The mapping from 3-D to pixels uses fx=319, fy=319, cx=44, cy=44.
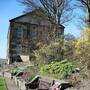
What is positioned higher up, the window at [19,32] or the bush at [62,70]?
the window at [19,32]

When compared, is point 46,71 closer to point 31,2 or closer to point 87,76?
point 87,76

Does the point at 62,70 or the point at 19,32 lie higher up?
the point at 19,32

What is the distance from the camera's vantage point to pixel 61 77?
15.5 m

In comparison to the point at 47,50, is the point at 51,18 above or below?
above

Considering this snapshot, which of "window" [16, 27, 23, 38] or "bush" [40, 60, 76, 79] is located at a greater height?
"window" [16, 27, 23, 38]

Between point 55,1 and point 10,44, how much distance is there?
22.2 meters

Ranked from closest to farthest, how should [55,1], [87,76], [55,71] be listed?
1. [87,76]
2. [55,71]
3. [55,1]

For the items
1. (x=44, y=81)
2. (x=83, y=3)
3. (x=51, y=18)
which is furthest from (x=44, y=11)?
(x=44, y=81)

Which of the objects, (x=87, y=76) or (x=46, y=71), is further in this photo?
(x=46, y=71)

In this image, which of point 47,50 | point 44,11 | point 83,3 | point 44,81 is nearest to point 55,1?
point 44,11

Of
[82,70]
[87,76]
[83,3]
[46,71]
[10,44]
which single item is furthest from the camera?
[10,44]

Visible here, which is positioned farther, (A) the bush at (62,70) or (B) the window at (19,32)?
(B) the window at (19,32)

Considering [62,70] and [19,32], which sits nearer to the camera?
[62,70]

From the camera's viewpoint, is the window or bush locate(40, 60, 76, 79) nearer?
bush locate(40, 60, 76, 79)
